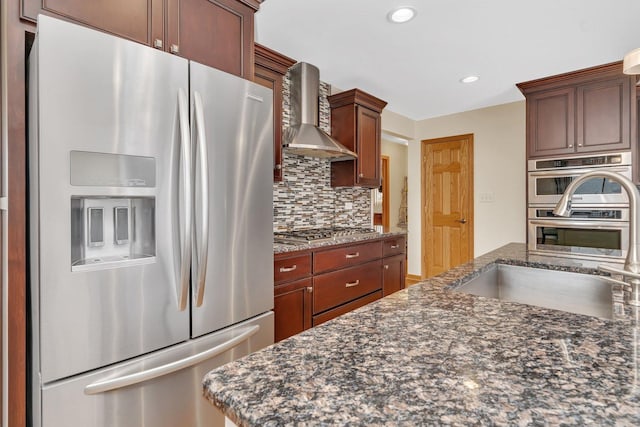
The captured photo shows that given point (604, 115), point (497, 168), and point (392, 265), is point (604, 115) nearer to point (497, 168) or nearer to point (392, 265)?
point (497, 168)

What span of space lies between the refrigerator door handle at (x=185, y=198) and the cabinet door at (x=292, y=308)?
875mm

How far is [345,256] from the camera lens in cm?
261

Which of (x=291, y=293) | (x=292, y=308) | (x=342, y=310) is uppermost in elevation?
(x=291, y=293)

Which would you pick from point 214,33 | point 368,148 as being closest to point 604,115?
point 368,148

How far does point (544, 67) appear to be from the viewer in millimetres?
3045

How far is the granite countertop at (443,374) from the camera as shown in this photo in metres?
0.40

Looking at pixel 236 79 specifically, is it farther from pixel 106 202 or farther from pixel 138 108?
pixel 106 202

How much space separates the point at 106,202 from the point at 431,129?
14.6 feet

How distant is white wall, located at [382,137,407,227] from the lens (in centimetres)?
649

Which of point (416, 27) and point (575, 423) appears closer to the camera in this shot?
point (575, 423)

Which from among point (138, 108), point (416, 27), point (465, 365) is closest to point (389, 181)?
point (416, 27)

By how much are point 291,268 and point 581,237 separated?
270 cm

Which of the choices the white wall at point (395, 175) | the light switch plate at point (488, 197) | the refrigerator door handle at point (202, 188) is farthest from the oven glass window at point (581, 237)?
the white wall at point (395, 175)

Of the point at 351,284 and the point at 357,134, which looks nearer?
the point at 351,284
